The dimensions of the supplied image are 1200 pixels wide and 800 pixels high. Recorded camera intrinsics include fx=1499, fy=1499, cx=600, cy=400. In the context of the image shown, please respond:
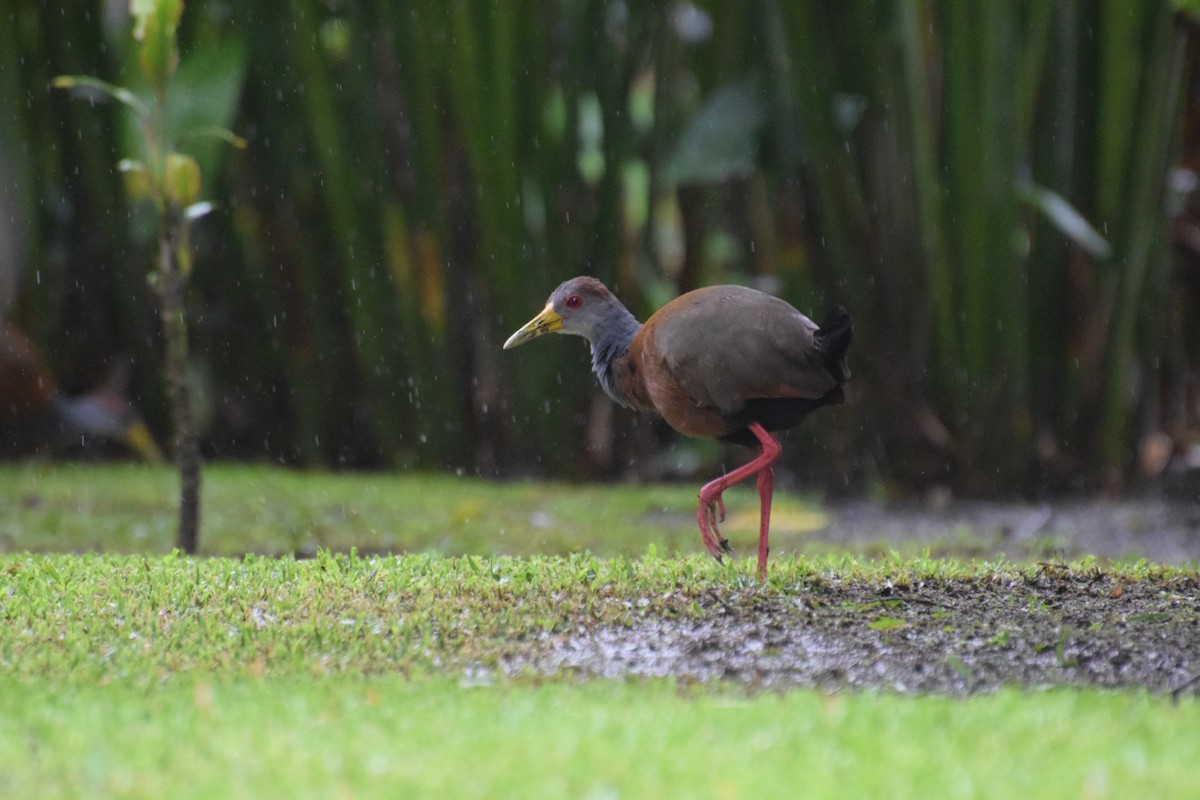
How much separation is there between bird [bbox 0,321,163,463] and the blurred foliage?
11.1 inches

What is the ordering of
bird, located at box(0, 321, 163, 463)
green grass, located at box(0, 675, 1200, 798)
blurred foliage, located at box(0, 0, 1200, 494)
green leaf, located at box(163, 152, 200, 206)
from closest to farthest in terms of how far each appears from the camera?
green grass, located at box(0, 675, 1200, 798) < green leaf, located at box(163, 152, 200, 206) < blurred foliage, located at box(0, 0, 1200, 494) < bird, located at box(0, 321, 163, 463)

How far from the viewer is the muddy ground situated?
2.75m

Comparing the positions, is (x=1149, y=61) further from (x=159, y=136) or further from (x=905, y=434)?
(x=159, y=136)

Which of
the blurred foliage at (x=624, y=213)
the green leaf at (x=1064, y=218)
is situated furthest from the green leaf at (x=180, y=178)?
the green leaf at (x=1064, y=218)

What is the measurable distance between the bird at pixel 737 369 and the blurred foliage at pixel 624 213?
207 cm

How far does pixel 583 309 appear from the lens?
3781 millimetres

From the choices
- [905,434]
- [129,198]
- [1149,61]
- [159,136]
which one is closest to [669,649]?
[159,136]

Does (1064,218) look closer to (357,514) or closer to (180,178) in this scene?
(357,514)

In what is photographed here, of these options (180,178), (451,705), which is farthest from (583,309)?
(451,705)

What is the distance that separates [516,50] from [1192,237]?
9.28 ft

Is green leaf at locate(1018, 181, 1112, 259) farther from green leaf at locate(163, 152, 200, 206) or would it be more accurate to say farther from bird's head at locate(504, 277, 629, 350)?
green leaf at locate(163, 152, 200, 206)

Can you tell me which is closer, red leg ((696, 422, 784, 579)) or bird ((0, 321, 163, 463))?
red leg ((696, 422, 784, 579))

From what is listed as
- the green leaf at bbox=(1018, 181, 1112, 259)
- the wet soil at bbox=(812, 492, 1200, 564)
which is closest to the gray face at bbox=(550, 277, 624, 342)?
the wet soil at bbox=(812, 492, 1200, 564)

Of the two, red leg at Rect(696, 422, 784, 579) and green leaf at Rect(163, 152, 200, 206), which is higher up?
green leaf at Rect(163, 152, 200, 206)
